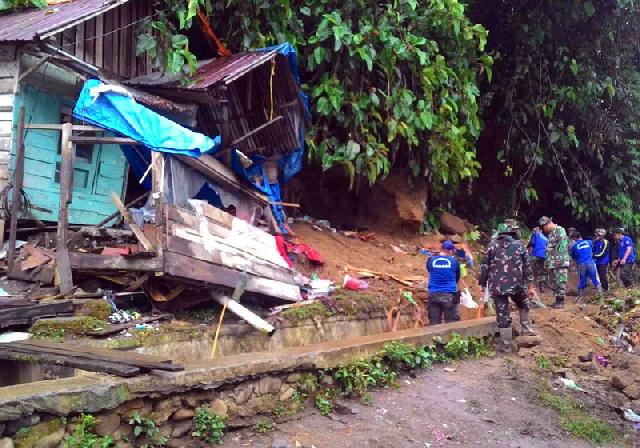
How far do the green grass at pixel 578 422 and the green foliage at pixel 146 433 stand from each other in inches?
159

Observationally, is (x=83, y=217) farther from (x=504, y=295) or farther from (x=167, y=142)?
(x=504, y=295)

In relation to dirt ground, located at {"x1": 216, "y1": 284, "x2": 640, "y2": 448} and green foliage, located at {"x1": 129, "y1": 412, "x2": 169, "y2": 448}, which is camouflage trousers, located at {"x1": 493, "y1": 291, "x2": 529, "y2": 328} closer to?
dirt ground, located at {"x1": 216, "y1": 284, "x2": 640, "y2": 448}

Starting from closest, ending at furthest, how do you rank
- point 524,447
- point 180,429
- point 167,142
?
1. point 180,429
2. point 524,447
3. point 167,142

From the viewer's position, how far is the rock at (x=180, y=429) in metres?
4.06

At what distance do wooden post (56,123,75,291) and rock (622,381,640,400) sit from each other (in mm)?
6559

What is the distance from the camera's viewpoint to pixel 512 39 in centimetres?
1531

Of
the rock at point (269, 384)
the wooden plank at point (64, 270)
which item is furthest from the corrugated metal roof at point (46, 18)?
the rock at point (269, 384)

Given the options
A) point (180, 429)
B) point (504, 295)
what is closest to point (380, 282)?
point (504, 295)

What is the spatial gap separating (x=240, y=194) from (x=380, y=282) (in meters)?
2.87

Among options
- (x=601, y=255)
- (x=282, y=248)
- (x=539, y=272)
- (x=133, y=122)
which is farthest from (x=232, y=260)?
(x=601, y=255)

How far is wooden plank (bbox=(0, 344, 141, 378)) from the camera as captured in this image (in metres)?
3.96

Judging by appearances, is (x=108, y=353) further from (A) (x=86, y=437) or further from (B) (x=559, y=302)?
(B) (x=559, y=302)

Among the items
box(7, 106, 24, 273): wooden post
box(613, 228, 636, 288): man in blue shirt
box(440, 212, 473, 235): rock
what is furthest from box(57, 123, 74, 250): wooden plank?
box(613, 228, 636, 288): man in blue shirt

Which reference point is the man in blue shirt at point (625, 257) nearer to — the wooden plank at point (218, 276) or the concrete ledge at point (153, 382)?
the wooden plank at point (218, 276)
